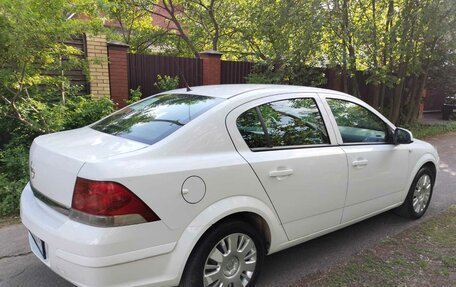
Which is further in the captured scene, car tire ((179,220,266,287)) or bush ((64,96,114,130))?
bush ((64,96,114,130))

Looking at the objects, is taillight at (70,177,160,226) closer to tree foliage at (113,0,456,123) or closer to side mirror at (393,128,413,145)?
side mirror at (393,128,413,145)

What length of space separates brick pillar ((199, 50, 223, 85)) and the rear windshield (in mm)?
6300

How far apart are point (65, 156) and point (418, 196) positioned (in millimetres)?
3970

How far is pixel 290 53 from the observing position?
9.62 metres

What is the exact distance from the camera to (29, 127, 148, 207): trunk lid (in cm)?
239

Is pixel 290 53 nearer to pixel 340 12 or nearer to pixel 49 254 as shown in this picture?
pixel 340 12

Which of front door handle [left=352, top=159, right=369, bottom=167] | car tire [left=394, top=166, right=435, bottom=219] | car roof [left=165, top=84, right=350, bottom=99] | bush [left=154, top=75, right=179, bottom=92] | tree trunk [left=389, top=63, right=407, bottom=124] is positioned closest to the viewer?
car roof [left=165, top=84, right=350, bottom=99]

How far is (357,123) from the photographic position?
394 cm

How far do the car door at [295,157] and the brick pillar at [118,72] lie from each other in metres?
5.54

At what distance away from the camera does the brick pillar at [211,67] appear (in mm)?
9758

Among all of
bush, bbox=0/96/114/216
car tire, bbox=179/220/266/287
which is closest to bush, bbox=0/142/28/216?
bush, bbox=0/96/114/216

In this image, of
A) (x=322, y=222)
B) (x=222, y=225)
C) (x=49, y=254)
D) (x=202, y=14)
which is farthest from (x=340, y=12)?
(x=49, y=254)

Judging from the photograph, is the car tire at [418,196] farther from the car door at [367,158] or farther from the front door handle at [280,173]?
the front door handle at [280,173]

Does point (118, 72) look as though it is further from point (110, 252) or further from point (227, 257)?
point (110, 252)
